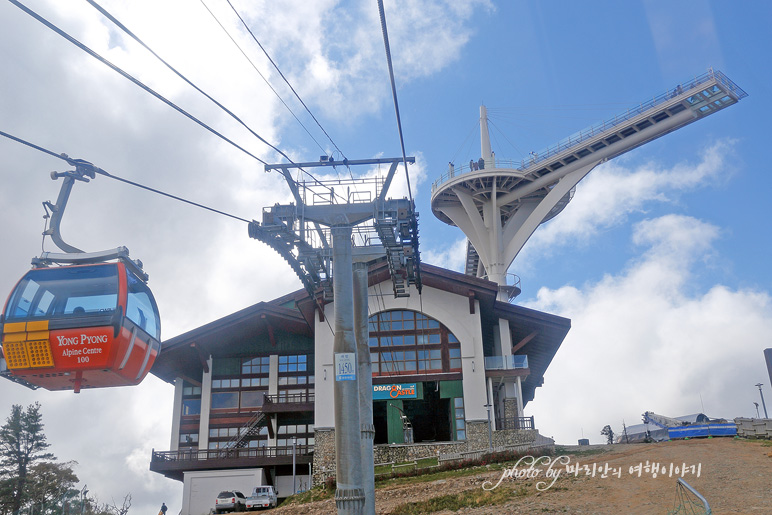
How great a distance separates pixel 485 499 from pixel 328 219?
468 inches

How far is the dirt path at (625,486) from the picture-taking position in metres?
21.7

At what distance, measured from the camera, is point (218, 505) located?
118 feet

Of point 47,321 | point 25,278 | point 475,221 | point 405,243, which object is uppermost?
point 475,221

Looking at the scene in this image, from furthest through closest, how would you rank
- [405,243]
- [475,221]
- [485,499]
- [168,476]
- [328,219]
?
[475,221], [168,476], [485,499], [405,243], [328,219]

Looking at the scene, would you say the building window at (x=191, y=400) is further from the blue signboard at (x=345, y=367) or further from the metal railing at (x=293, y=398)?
the blue signboard at (x=345, y=367)

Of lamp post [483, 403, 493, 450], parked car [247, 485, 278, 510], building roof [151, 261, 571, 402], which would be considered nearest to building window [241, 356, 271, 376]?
building roof [151, 261, 571, 402]

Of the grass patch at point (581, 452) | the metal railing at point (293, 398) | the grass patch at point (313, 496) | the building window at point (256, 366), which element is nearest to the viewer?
the grass patch at point (313, 496)

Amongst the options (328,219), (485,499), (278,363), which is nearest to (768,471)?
(485,499)

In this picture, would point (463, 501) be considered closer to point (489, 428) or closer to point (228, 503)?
point (489, 428)

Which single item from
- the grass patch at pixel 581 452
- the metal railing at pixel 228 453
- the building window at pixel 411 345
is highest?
the building window at pixel 411 345

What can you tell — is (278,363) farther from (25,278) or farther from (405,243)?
(25,278)

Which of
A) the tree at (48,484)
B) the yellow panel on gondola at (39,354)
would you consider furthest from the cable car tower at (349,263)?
the tree at (48,484)

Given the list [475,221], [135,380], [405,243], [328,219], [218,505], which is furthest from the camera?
[475,221]

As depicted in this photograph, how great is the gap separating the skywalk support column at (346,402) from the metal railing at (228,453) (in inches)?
1096
